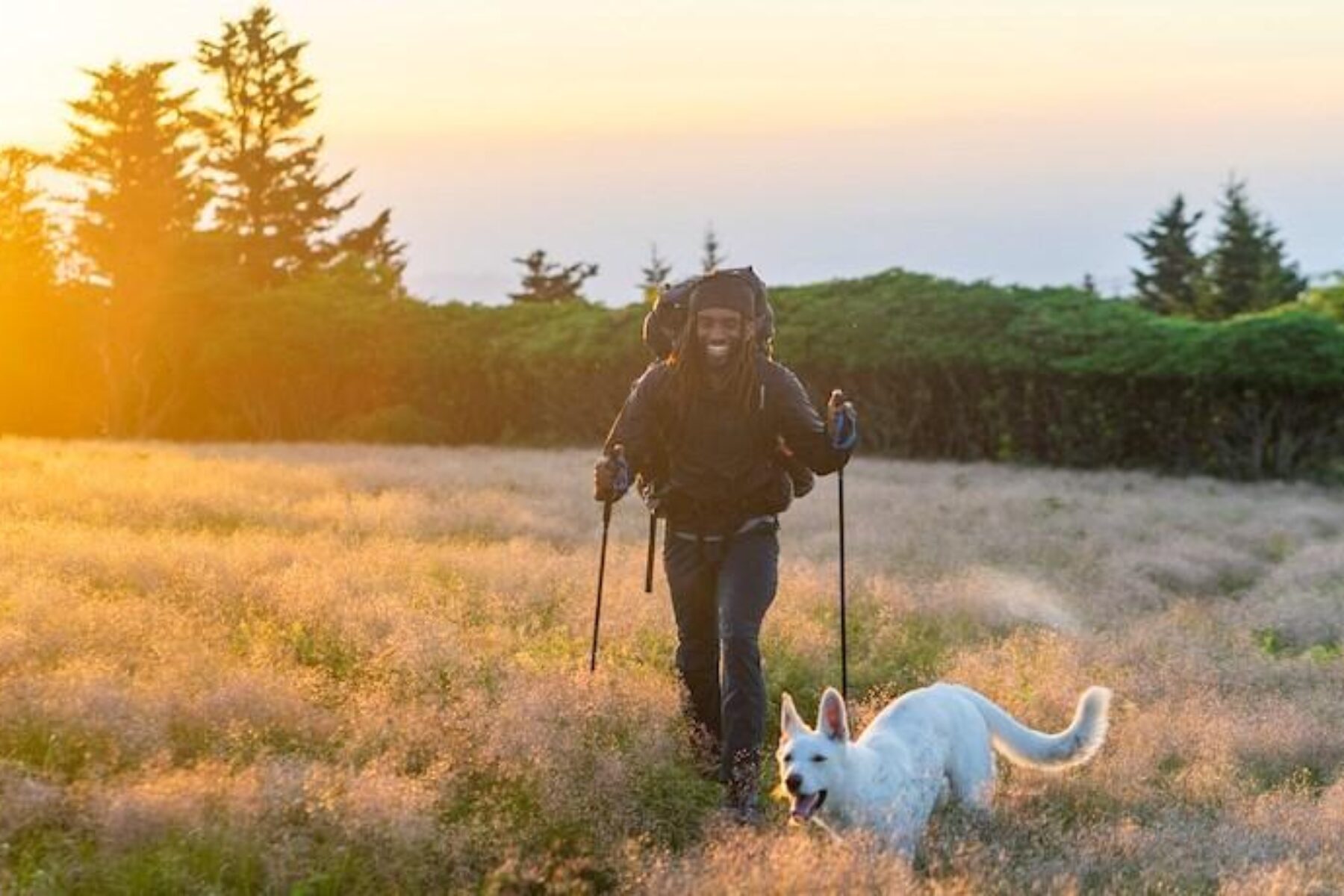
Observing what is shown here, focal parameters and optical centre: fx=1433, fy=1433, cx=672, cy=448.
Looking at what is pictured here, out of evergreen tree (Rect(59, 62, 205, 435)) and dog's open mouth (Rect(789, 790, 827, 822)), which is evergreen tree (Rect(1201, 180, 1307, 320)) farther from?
dog's open mouth (Rect(789, 790, 827, 822))

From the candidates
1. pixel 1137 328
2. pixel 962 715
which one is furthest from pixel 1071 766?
pixel 1137 328

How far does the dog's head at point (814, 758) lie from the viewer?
548cm

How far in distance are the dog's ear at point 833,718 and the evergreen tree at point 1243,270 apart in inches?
2137

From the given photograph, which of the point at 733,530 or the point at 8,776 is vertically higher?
the point at 733,530

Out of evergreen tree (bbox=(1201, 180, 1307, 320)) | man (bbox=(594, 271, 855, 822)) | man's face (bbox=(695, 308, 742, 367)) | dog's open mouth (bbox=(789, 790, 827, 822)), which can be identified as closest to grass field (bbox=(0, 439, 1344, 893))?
dog's open mouth (bbox=(789, 790, 827, 822))

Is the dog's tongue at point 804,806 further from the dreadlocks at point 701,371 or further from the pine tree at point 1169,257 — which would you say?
the pine tree at point 1169,257

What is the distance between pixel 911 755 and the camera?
602 cm

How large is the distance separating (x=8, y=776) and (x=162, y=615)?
10.8 ft

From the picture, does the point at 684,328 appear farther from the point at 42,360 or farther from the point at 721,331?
the point at 42,360

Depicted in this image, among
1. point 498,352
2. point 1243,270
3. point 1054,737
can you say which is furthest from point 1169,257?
point 1054,737

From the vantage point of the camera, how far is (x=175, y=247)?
42.3 metres

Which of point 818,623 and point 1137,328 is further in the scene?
point 1137,328

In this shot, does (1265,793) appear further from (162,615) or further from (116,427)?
(116,427)

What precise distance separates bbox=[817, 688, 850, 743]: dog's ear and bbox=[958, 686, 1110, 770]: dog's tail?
4.22 ft
